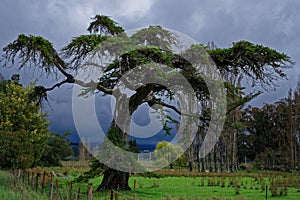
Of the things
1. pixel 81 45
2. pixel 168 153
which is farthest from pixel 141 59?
pixel 168 153

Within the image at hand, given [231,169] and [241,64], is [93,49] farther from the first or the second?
[231,169]

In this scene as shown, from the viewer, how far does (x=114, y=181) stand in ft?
48.6

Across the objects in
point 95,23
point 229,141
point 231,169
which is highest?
point 95,23

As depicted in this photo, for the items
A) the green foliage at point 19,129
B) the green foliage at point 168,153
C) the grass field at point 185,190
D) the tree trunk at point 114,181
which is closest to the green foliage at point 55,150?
the green foliage at point 168,153

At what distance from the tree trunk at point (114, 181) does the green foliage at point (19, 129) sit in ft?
15.9

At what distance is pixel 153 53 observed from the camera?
1316 centimetres

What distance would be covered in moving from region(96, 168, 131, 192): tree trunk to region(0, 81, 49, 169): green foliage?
4.83 metres

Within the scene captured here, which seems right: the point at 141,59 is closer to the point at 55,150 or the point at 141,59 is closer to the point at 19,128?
the point at 19,128

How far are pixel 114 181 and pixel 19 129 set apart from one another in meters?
7.07

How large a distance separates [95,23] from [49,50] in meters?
2.61

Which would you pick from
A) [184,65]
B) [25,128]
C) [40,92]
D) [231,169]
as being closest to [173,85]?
[184,65]

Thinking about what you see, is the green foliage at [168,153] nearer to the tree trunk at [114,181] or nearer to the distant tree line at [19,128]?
the distant tree line at [19,128]

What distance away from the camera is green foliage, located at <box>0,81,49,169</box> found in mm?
17312

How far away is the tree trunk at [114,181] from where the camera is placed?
48.3ft
